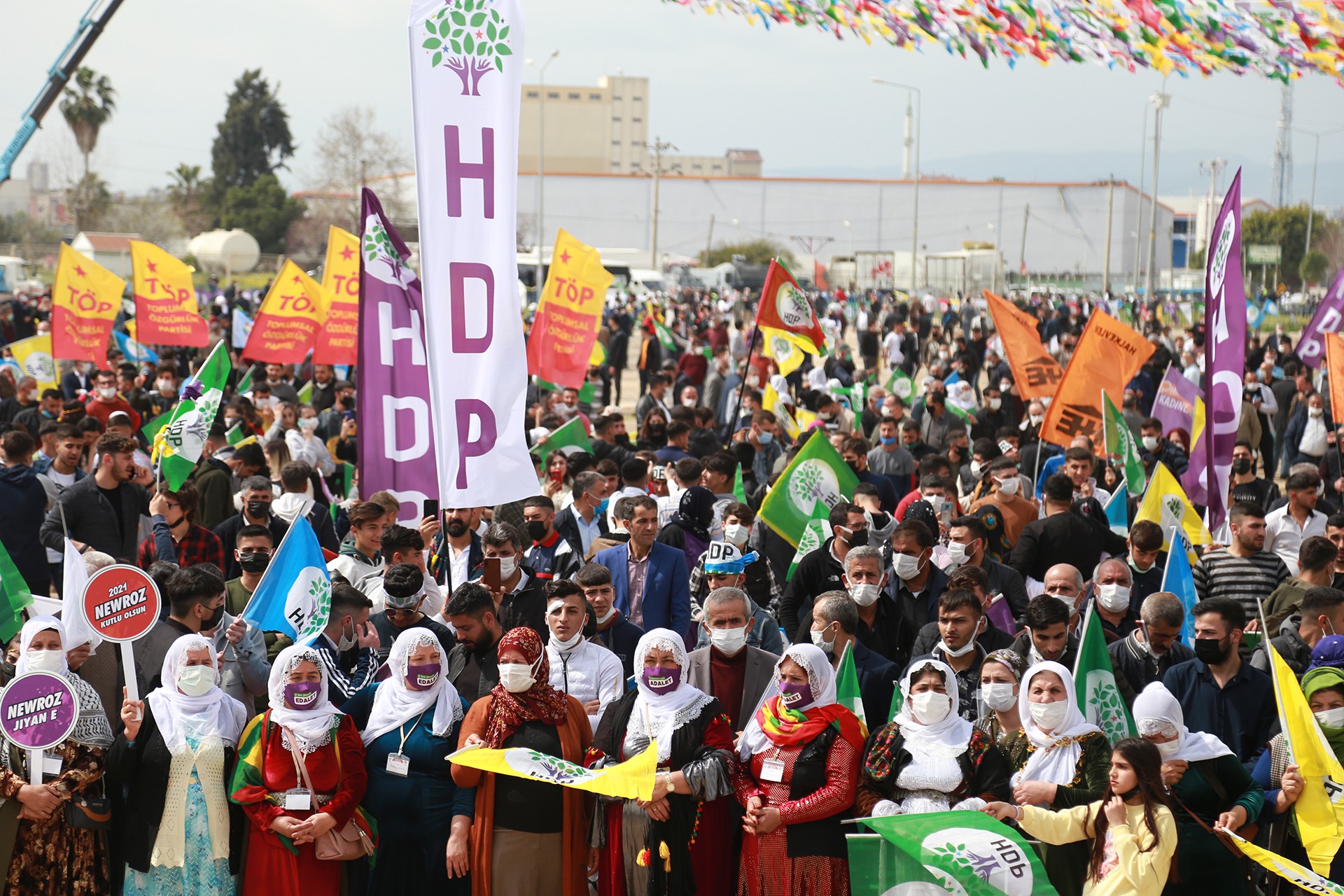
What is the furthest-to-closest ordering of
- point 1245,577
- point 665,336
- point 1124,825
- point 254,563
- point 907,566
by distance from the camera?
point 665,336
point 1245,577
point 907,566
point 254,563
point 1124,825

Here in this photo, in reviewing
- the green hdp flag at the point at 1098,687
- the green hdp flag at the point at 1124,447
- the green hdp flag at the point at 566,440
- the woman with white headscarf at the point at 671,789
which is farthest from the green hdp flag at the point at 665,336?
the woman with white headscarf at the point at 671,789

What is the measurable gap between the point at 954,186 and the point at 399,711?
9437 centimetres

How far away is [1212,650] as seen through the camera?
5.64m

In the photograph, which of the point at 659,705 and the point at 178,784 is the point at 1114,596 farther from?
the point at 178,784

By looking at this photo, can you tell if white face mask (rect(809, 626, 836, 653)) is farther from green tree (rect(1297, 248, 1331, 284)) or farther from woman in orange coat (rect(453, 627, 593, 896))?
green tree (rect(1297, 248, 1331, 284))

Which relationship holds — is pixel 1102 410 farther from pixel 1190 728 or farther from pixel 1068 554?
pixel 1190 728

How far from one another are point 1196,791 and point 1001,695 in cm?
71

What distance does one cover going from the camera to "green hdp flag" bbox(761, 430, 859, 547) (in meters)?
8.58

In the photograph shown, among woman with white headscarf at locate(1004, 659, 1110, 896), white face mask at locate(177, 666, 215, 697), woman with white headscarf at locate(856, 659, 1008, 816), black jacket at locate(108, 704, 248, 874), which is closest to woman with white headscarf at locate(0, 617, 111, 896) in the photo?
black jacket at locate(108, 704, 248, 874)

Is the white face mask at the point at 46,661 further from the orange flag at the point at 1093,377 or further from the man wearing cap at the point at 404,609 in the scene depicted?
the orange flag at the point at 1093,377

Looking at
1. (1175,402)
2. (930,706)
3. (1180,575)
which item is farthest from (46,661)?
(1175,402)

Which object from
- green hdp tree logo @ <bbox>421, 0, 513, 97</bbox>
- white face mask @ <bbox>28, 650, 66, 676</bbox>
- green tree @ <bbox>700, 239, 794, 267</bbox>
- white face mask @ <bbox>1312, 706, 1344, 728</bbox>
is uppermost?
green hdp tree logo @ <bbox>421, 0, 513, 97</bbox>

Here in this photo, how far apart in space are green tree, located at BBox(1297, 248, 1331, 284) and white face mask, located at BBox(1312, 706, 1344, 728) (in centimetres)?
7118

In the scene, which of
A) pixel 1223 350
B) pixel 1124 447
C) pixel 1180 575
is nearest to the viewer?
pixel 1180 575
